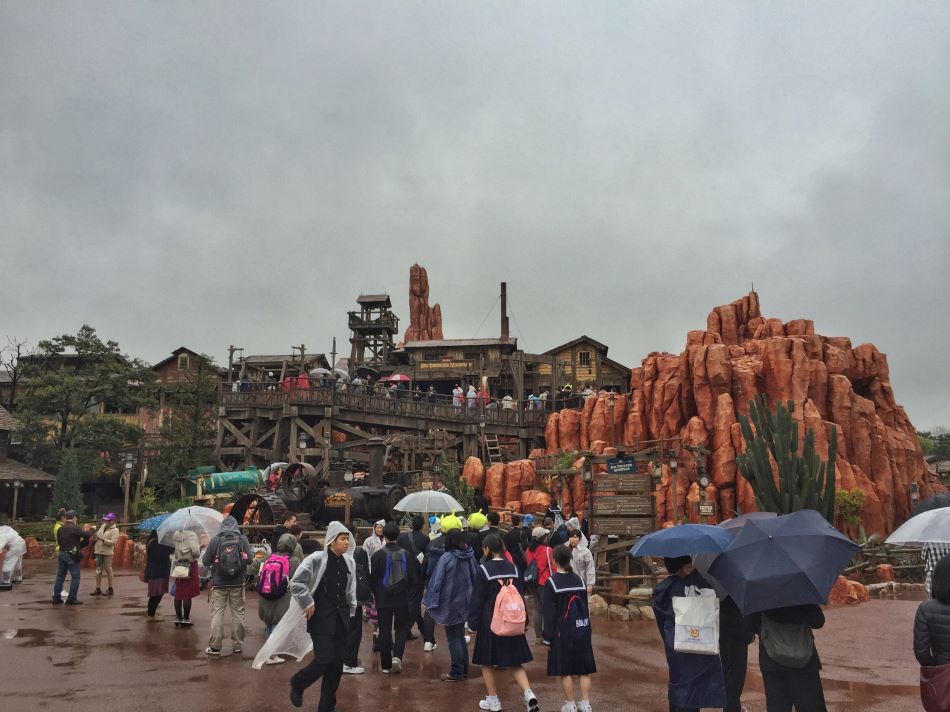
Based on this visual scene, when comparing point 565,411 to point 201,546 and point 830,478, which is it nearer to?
point 830,478

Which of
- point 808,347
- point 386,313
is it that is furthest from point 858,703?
point 386,313

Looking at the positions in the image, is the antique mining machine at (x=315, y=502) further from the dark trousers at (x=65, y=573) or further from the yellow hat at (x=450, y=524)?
the yellow hat at (x=450, y=524)

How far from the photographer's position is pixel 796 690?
4980 mm

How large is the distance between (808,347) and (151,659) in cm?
2713

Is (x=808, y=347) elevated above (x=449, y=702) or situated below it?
above

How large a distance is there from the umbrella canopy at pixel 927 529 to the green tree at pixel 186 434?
3161cm

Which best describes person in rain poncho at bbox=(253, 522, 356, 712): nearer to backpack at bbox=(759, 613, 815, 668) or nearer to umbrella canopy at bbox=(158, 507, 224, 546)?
backpack at bbox=(759, 613, 815, 668)

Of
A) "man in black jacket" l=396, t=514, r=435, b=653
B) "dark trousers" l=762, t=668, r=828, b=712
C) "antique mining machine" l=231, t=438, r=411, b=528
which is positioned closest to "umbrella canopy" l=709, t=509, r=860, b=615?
"dark trousers" l=762, t=668, r=828, b=712

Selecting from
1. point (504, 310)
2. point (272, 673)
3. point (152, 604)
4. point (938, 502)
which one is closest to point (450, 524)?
point (272, 673)

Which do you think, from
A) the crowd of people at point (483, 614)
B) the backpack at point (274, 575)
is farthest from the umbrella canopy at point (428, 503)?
the backpack at point (274, 575)

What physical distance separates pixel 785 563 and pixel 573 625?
7.29ft

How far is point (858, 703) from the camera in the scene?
7031 mm

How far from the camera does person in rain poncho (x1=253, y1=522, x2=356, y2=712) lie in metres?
6.18

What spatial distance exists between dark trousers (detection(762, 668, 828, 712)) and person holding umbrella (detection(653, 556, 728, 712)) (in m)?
0.35
